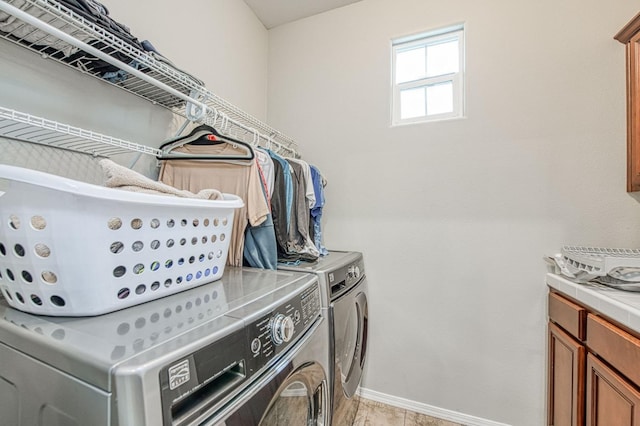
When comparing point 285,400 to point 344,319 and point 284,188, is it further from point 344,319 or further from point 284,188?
point 284,188

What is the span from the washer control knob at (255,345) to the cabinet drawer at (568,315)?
1296mm

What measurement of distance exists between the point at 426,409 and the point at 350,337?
2.62 feet

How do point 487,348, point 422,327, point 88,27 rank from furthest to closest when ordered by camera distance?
point 422,327, point 487,348, point 88,27

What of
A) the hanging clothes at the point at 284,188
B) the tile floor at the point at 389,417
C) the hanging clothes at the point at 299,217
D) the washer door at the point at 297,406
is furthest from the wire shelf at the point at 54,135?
the tile floor at the point at 389,417

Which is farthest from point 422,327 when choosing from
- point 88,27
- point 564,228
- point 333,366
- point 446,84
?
point 88,27

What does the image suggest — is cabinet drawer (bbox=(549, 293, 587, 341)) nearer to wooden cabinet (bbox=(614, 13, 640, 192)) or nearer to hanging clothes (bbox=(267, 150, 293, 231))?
wooden cabinet (bbox=(614, 13, 640, 192))

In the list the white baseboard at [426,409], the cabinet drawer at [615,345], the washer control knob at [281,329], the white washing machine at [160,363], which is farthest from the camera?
the white baseboard at [426,409]

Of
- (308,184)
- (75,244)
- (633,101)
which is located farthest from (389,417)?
(633,101)

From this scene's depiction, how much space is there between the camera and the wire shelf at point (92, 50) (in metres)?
0.76

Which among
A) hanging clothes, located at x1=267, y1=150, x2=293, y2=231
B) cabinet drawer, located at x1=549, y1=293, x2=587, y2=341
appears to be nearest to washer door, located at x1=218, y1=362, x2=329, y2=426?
hanging clothes, located at x1=267, y1=150, x2=293, y2=231

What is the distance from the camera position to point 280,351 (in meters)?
0.70

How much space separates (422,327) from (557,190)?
3.53 ft

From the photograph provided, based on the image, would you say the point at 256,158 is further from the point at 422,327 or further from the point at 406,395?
the point at 406,395

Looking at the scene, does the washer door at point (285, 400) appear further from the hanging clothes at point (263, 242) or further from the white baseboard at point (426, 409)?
the white baseboard at point (426, 409)
